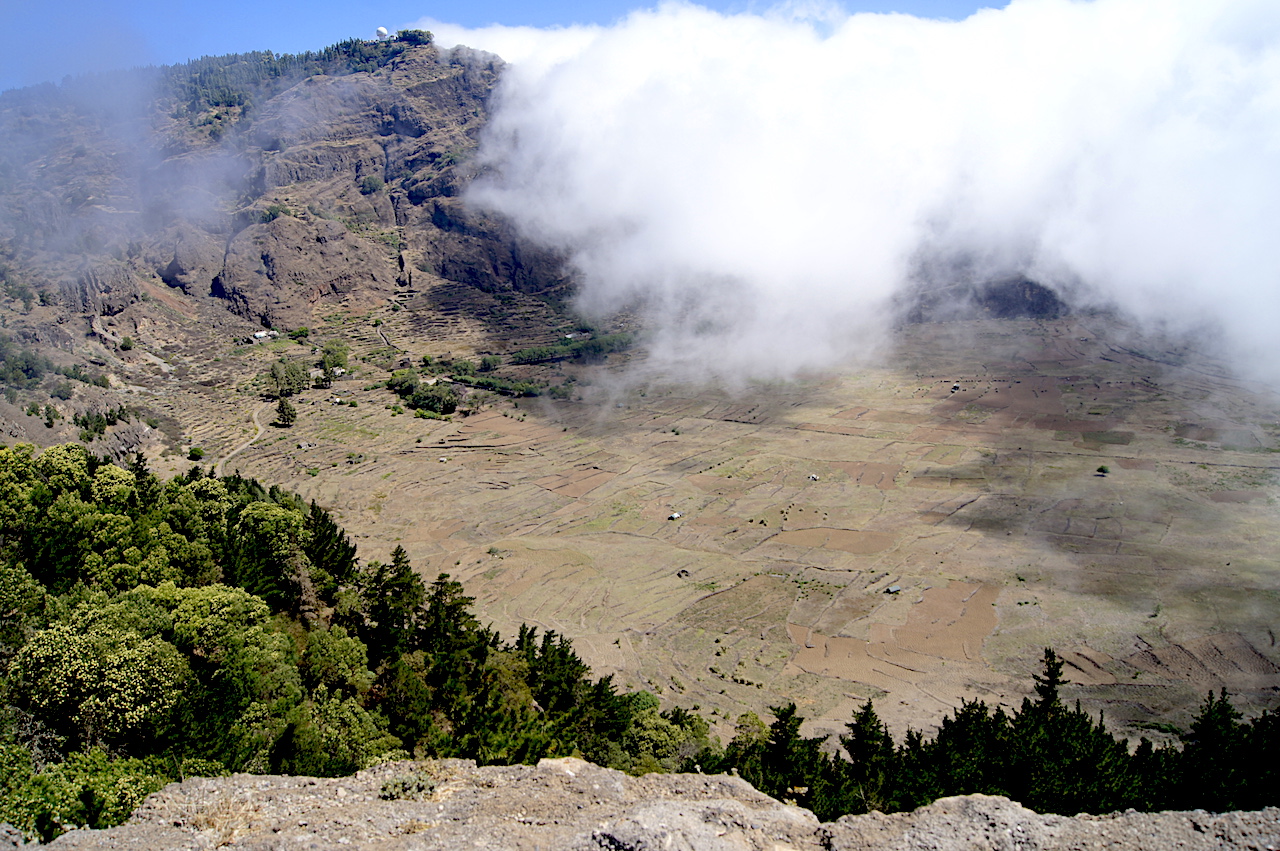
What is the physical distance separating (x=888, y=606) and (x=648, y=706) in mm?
25320

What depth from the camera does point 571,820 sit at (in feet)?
66.0

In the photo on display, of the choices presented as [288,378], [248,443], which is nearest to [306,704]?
[248,443]

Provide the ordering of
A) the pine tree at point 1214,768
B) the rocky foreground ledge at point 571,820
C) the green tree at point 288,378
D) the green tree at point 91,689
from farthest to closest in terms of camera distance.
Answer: the green tree at point 288,378 < the pine tree at point 1214,768 < the green tree at point 91,689 < the rocky foreground ledge at point 571,820

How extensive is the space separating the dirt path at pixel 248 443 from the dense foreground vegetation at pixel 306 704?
43631 mm

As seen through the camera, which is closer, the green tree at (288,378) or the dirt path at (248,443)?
the dirt path at (248,443)

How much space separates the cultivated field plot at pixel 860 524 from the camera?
51406 mm

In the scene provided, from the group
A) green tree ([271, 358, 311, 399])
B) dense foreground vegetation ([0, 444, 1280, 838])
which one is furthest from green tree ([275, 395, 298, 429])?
dense foreground vegetation ([0, 444, 1280, 838])

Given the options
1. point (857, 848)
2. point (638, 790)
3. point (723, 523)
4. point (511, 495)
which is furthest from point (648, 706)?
point (511, 495)

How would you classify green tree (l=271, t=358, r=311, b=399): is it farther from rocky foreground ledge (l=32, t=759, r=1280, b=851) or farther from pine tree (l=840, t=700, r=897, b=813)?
pine tree (l=840, t=700, r=897, b=813)

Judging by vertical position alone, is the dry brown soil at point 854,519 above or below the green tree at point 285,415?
below

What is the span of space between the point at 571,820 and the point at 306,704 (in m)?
18.4

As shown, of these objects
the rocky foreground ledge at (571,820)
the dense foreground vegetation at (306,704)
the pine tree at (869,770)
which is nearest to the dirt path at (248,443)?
the dense foreground vegetation at (306,704)

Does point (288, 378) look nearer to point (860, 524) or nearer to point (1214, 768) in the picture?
point (860, 524)

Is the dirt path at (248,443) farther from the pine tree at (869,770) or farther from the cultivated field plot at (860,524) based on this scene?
the pine tree at (869,770)
